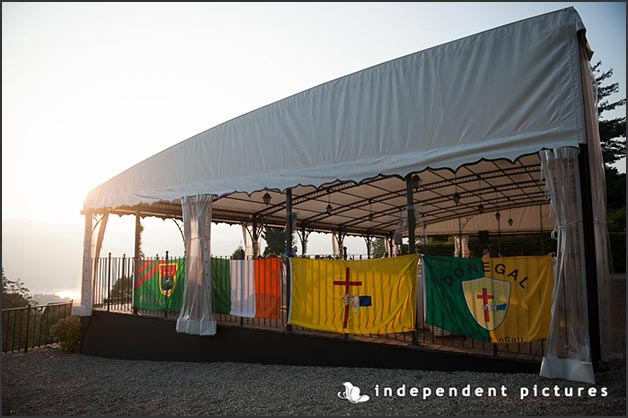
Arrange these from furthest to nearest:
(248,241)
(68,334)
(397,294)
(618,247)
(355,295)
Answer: (618,247) → (248,241) → (68,334) → (355,295) → (397,294)

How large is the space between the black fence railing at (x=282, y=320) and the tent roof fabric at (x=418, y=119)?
1.60m

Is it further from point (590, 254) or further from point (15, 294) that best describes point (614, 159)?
point (15, 294)

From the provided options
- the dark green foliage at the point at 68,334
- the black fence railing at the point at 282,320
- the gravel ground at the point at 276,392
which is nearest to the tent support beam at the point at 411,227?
the black fence railing at the point at 282,320

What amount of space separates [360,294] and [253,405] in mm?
2136

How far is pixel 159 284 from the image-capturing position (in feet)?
28.2

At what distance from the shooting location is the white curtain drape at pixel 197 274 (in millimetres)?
7336

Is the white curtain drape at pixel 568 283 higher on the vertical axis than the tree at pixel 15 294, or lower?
higher

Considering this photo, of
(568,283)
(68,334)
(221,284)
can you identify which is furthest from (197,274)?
(568,283)

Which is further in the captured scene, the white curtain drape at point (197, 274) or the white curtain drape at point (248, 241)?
the white curtain drape at point (248, 241)

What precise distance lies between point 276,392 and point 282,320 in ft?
6.62

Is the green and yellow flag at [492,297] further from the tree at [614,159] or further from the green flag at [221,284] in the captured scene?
the tree at [614,159]

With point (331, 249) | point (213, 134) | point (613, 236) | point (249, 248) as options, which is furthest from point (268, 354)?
point (613, 236)

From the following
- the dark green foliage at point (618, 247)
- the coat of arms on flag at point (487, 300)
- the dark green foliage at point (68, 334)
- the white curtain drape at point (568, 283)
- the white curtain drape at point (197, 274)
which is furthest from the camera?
the dark green foliage at point (618, 247)

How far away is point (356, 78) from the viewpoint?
6.37 meters
